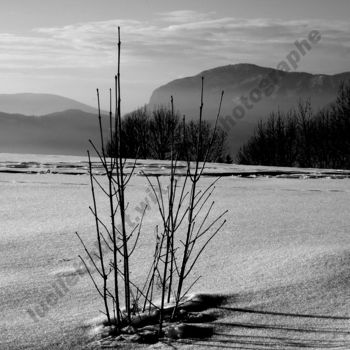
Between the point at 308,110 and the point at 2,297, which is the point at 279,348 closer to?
the point at 2,297

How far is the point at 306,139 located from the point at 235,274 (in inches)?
1568

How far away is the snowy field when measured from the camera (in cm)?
193

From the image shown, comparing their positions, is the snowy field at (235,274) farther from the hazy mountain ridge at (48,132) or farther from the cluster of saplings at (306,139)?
the hazy mountain ridge at (48,132)

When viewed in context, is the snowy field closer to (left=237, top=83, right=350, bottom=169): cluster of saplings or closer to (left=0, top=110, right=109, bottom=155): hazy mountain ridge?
(left=237, top=83, right=350, bottom=169): cluster of saplings

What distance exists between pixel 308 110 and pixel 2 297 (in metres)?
43.0

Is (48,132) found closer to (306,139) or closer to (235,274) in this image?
(306,139)

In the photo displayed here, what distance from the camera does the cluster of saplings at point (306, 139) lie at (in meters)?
37.8

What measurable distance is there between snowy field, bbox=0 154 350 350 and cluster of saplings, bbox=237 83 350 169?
34491mm

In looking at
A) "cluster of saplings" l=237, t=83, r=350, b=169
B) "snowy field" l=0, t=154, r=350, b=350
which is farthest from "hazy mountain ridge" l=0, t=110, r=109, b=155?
"snowy field" l=0, t=154, r=350, b=350

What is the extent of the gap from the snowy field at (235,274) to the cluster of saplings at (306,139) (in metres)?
34.5

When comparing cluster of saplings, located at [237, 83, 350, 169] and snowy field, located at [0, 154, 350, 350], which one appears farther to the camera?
cluster of saplings, located at [237, 83, 350, 169]

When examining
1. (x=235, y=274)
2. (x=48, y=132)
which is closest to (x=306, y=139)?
(x=235, y=274)

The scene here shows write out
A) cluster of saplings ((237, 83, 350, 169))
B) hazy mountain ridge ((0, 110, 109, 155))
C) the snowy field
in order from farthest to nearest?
hazy mountain ridge ((0, 110, 109, 155)) < cluster of saplings ((237, 83, 350, 169)) < the snowy field

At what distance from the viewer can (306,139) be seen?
134 ft
